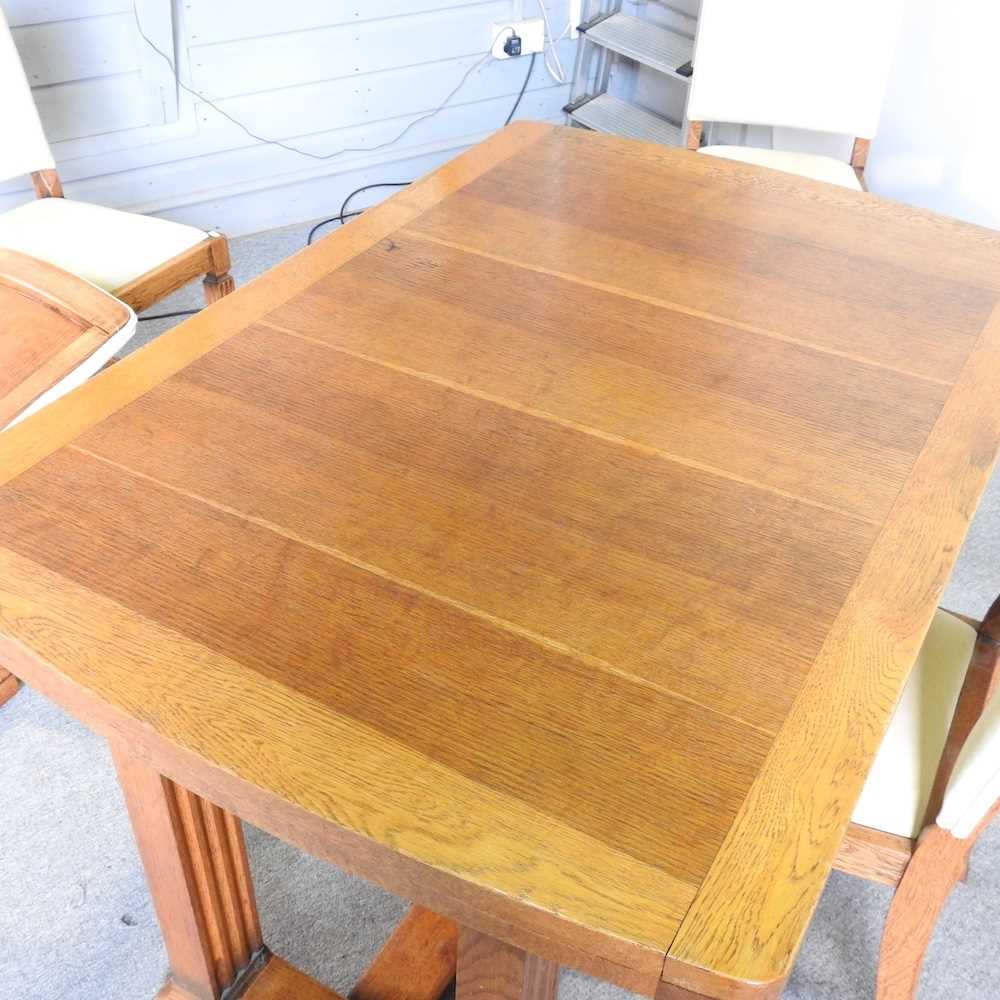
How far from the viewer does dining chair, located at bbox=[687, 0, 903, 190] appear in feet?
6.86

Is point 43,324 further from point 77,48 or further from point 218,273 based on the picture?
point 77,48

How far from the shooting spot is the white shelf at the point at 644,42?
281cm

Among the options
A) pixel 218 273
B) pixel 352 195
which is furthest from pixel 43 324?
pixel 352 195

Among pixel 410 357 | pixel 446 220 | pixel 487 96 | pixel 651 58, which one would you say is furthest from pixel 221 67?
pixel 410 357

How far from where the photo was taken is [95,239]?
192cm

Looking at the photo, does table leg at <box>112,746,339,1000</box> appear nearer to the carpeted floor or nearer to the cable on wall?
the carpeted floor

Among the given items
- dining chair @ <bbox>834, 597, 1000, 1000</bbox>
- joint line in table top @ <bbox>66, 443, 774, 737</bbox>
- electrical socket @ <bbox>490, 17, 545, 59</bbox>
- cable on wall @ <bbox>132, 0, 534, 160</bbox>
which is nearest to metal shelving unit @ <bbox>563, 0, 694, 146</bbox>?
electrical socket @ <bbox>490, 17, 545, 59</bbox>

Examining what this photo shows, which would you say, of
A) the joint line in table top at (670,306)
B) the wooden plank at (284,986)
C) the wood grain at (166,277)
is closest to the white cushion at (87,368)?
the wood grain at (166,277)

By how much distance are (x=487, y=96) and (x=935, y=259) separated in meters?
2.12

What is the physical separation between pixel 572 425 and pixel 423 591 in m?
0.29

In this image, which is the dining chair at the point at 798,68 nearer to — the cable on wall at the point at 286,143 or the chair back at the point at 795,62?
Answer: the chair back at the point at 795,62

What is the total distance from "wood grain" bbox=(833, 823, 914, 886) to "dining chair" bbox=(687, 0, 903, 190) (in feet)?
4.76

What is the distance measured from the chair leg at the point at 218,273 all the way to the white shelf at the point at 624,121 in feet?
4.58

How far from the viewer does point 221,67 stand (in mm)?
2686
